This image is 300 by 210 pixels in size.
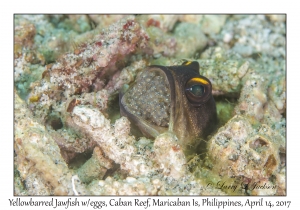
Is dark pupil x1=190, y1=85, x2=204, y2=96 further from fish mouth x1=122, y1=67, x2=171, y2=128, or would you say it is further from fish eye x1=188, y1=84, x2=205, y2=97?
fish mouth x1=122, y1=67, x2=171, y2=128

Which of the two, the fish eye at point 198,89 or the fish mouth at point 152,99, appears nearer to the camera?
the fish eye at point 198,89

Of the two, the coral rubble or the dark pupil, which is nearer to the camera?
the coral rubble

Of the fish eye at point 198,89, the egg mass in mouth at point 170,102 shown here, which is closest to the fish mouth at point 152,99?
the egg mass in mouth at point 170,102

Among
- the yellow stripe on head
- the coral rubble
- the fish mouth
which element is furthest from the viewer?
the fish mouth

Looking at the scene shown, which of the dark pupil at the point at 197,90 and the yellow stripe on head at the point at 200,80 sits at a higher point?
the yellow stripe on head at the point at 200,80

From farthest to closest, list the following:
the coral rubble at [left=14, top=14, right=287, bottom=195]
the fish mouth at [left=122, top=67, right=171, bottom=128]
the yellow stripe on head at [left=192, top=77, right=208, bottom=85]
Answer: the fish mouth at [left=122, top=67, right=171, bottom=128]
the yellow stripe on head at [left=192, top=77, right=208, bottom=85]
the coral rubble at [left=14, top=14, right=287, bottom=195]

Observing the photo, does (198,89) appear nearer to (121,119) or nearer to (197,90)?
(197,90)

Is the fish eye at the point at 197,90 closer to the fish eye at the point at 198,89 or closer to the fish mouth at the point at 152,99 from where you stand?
the fish eye at the point at 198,89

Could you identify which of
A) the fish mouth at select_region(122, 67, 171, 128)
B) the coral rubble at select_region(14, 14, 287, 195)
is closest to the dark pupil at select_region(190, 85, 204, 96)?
the fish mouth at select_region(122, 67, 171, 128)
